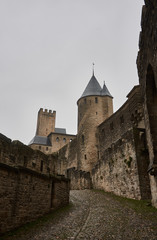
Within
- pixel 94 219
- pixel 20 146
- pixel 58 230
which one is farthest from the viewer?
pixel 20 146

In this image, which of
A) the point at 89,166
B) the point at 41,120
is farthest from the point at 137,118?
the point at 41,120

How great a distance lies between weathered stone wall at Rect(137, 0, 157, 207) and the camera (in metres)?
6.71

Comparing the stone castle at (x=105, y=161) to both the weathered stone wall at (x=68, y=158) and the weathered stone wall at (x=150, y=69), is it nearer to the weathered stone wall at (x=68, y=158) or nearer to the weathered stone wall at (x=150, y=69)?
the weathered stone wall at (x=150, y=69)

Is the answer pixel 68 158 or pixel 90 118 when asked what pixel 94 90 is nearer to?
pixel 90 118

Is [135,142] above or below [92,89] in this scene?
below

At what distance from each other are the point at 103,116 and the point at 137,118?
460 inches

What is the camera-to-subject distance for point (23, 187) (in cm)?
795

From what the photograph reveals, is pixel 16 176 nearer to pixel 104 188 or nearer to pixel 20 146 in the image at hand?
pixel 20 146

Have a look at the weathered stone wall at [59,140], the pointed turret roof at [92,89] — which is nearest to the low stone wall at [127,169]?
the pointed turret roof at [92,89]

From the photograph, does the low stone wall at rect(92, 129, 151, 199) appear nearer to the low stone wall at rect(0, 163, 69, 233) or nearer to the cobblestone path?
the cobblestone path

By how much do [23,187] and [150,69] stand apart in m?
6.46

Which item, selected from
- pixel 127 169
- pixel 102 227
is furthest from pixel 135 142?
pixel 102 227

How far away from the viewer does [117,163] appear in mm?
15406

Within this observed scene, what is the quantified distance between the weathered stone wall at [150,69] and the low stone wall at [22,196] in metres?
4.60
